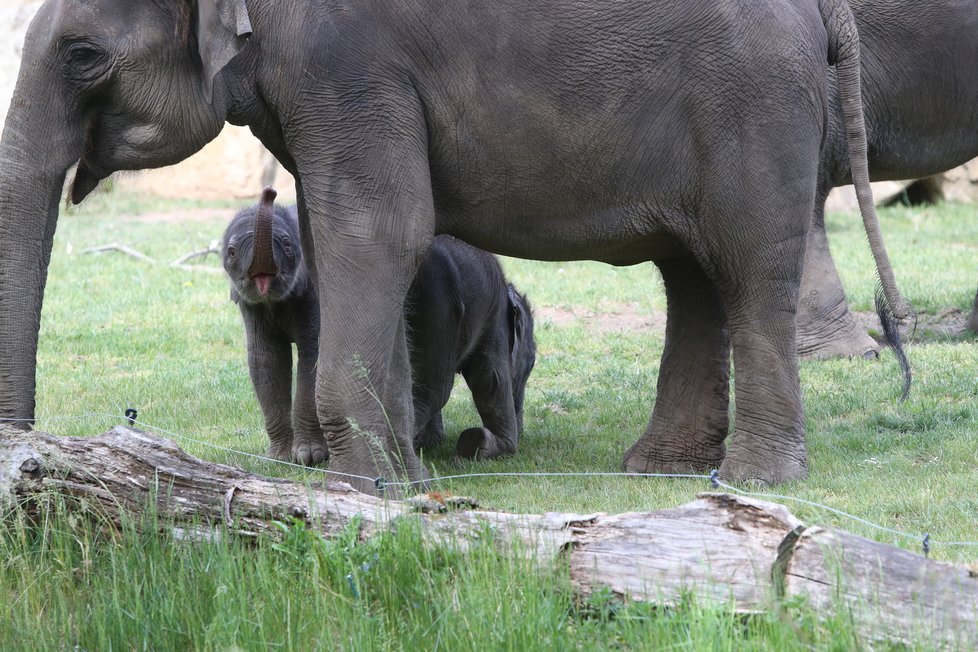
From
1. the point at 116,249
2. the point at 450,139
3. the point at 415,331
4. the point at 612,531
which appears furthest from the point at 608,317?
the point at 612,531

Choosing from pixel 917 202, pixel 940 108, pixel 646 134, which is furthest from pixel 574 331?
pixel 917 202

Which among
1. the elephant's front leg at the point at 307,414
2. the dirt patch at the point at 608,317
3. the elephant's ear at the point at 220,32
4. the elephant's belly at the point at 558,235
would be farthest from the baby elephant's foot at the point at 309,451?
the dirt patch at the point at 608,317

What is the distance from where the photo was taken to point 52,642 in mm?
3869

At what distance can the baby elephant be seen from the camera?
6277 millimetres

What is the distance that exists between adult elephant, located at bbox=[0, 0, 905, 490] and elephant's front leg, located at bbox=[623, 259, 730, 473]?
399mm

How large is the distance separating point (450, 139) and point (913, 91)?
116 inches

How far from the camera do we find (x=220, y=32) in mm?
4961

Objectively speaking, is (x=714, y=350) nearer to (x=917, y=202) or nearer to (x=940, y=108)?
(x=940, y=108)

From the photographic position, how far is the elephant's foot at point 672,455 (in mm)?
6176

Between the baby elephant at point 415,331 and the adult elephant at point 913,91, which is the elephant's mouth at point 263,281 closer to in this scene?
the baby elephant at point 415,331

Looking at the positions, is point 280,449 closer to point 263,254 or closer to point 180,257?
point 263,254

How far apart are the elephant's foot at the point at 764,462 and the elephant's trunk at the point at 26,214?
2.90m

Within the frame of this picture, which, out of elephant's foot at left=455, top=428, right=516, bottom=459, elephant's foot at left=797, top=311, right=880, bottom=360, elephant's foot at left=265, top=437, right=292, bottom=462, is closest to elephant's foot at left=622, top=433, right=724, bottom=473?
elephant's foot at left=455, top=428, right=516, bottom=459

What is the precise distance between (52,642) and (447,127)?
8.25 ft
